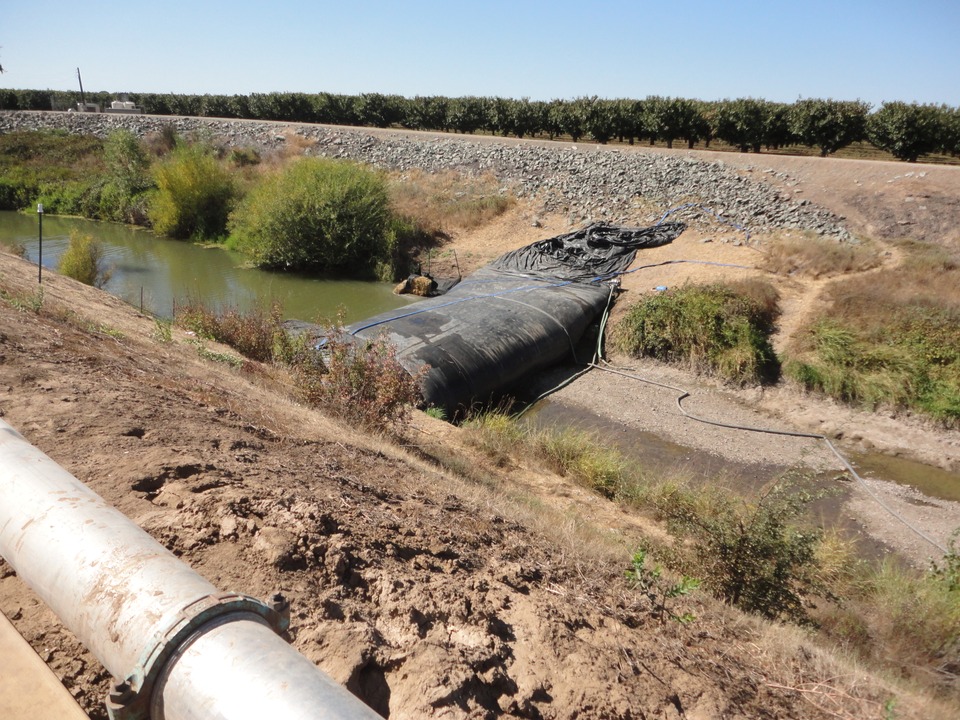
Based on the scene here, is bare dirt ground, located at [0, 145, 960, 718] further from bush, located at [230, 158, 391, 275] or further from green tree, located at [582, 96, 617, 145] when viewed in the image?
green tree, located at [582, 96, 617, 145]

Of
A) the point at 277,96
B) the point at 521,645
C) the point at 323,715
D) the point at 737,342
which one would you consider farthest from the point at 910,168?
the point at 277,96

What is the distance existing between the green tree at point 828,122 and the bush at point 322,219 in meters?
16.1

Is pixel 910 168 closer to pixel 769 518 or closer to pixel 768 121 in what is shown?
pixel 768 121

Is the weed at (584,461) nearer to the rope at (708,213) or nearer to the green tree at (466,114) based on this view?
the rope at (708,213)

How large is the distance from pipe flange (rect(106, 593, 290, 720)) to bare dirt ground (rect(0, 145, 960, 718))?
696 millimetres

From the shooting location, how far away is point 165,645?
1965 mm

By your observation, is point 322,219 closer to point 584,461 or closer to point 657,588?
point 584,461

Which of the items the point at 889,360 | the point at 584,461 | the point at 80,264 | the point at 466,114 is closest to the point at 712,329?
the point at 889,360

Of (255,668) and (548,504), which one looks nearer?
(255,668)

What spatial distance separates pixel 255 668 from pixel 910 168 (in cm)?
2354

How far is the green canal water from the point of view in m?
18.8

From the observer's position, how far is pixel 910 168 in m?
19.8

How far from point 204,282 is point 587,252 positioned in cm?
1244

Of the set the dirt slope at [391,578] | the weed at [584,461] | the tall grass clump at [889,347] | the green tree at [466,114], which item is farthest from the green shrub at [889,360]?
the green tree at [466,114]
